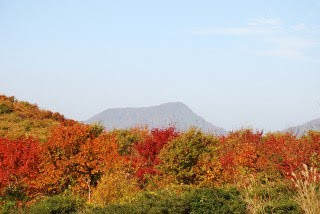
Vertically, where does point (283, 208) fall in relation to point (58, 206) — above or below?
above

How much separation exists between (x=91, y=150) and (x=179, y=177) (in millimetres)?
6122

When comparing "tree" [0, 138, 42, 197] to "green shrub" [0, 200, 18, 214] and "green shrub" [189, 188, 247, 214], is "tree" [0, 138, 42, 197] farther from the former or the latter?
"green shrub" [189, 188, 247, 214]

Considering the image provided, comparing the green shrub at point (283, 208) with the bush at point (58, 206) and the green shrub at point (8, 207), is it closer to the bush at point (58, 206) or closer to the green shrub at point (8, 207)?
the bush at point (58, 206)

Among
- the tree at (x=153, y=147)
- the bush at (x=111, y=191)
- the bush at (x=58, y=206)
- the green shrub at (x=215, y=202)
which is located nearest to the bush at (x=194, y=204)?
the green shrub at (x=215, y=202)

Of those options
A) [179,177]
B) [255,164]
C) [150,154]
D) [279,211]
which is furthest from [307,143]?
[279,211]

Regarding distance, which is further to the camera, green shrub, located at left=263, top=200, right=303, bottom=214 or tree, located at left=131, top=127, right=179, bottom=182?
tree, located at left=131, top=127, right=179, bottom=182

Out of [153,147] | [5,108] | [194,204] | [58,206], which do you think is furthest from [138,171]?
[5,108]

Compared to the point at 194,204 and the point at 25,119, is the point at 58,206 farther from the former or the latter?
the point at 25,119

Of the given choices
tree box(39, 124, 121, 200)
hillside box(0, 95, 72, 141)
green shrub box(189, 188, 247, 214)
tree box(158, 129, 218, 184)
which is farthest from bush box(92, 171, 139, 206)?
hillside box(0, 95, 72, 141)

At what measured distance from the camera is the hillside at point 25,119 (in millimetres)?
48312

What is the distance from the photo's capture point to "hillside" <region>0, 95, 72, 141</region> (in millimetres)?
48312

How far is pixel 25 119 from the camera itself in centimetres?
5569

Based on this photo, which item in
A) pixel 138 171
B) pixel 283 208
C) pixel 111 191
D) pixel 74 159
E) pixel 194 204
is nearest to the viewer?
pixel 283 208

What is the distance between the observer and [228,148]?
35.7 m
